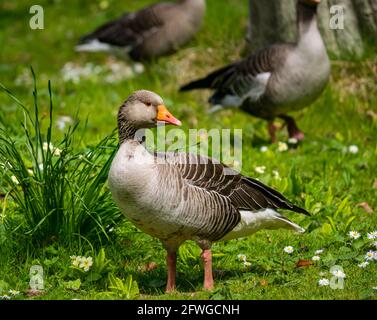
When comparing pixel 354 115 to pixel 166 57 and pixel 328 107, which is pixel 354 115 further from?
pixel 166 57

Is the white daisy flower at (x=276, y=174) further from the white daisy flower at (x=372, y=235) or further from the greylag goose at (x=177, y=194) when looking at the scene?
the greylag goose at (x=177, y=194)

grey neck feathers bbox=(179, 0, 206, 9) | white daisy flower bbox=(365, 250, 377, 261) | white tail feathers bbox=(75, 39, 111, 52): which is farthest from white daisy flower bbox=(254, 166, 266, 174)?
white tail feathers bbox=(75, 39, 111, 52)

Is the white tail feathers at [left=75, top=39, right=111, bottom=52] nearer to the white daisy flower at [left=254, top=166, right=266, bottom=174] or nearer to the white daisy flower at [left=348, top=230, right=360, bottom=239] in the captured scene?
the white daisy flower at [left=254, top=166, right=266, bottom=174]

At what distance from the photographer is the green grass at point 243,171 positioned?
5441 millimetres

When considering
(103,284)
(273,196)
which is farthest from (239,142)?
(103,284)

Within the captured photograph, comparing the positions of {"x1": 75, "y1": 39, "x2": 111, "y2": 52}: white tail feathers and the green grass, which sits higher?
{"x1": 75, "y1": 39, "x2": 111, "y2": 52}: white tail feathers

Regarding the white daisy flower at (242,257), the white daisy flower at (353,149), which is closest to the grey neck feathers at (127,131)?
the white daisy flower at (242,257)

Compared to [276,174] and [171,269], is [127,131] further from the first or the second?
[276,174]

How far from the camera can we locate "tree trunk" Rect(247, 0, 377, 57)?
9172 millimetres

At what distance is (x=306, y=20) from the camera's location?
26.9 ft

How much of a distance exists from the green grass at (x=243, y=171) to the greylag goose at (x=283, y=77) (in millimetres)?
387

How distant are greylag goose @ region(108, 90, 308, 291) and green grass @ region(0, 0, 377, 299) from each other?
37 cm

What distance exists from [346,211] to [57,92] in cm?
536
